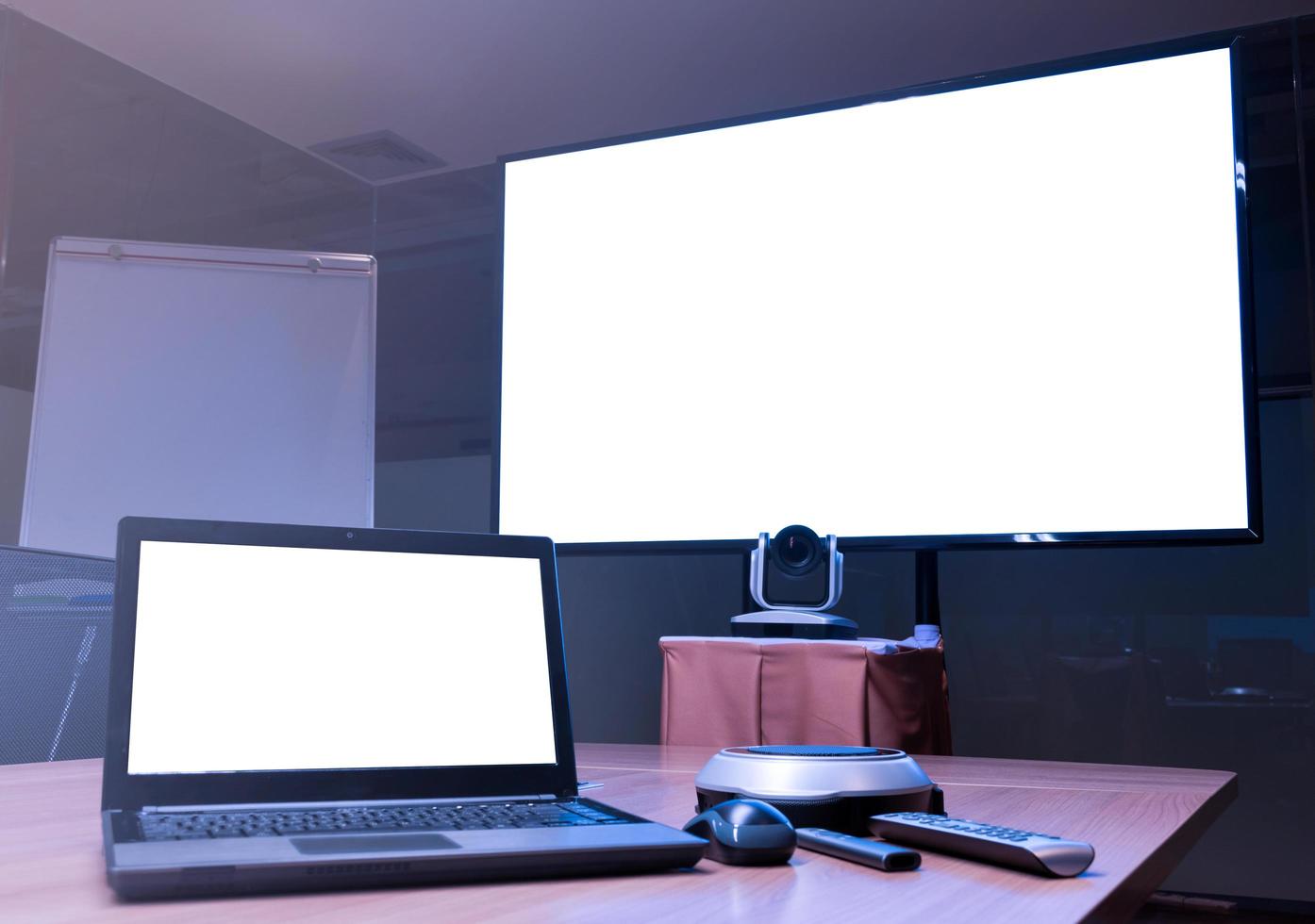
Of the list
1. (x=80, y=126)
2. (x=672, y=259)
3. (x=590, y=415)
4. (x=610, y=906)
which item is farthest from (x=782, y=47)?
(x=610, y=906)

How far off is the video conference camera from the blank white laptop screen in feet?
3.13

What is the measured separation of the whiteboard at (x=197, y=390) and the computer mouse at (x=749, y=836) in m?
1.91

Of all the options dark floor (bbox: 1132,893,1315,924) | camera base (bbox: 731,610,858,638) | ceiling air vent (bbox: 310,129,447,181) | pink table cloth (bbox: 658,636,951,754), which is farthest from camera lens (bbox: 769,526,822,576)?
ceiling air vent (bbox: 310,129,447,181)

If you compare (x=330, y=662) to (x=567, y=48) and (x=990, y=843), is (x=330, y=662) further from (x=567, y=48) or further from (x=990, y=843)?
(x=567, y=48)

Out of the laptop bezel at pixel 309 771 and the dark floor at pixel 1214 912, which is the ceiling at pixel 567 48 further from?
the laptop bezel at pixel 309 771

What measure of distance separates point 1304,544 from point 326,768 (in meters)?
2.59

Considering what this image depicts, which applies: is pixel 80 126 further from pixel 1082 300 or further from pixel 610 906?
pixel 610 906

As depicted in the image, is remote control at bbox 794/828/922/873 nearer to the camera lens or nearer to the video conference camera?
the video conference camera

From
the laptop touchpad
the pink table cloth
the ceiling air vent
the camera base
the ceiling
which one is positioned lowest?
the pink table cloth

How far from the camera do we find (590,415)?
7.13ft

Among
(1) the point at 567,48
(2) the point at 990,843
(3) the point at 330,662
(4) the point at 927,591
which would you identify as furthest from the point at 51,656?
(1) the point at 567,48

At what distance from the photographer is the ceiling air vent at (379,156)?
376cm

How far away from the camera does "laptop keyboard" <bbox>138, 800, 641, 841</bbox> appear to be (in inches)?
22.2

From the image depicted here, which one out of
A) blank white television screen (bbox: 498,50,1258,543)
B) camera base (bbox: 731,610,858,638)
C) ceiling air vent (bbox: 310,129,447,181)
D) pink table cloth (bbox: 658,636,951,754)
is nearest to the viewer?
pink table cloth (bbox: 658,636,951,754)
